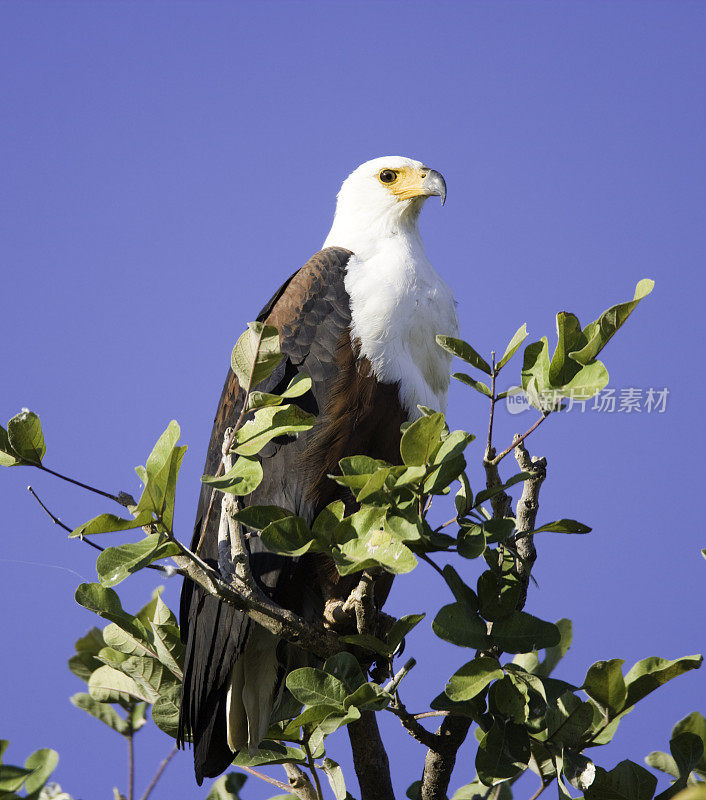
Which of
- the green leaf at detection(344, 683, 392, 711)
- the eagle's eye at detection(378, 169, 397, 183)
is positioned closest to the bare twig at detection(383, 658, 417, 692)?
the green leaf at detection(344, 683, 392, 711)

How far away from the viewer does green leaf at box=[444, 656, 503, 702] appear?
6.64 feet

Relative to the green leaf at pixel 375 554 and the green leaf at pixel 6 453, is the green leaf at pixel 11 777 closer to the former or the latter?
the green leaf at pixel 6 453

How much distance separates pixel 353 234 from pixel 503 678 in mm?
2174

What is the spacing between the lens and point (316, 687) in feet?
7.04

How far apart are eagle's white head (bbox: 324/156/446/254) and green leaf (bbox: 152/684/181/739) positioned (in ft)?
6.19

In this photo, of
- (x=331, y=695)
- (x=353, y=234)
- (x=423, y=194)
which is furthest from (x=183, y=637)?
(x=423, y=194)

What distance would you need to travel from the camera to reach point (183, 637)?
283 centimetres

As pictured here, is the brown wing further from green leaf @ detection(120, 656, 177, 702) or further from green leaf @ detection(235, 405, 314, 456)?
green leaf @ detection(235, 405, 314, 456)

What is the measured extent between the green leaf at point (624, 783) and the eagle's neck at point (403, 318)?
141 cm

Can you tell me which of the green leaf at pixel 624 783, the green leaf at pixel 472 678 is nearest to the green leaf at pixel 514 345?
the green leaf at pixel 472 678

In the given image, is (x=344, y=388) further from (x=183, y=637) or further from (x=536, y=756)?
(x=536, y=756)

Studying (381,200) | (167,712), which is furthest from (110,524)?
(381,200)

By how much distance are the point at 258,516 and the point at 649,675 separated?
1059 mm

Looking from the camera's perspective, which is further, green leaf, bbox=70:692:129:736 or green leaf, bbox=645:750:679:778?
green leaf, bbox=70:692:129:736
